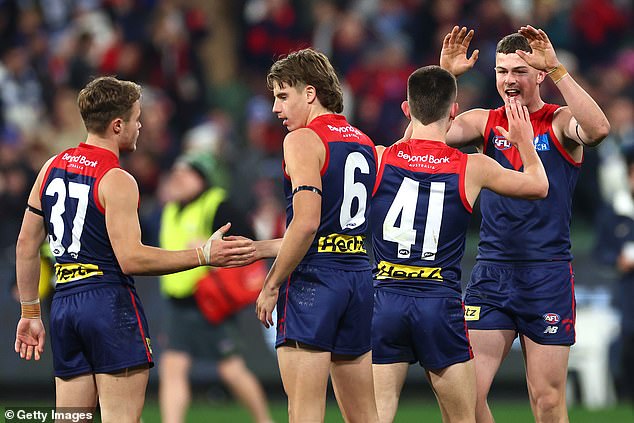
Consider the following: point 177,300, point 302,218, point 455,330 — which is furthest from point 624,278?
point 302,218

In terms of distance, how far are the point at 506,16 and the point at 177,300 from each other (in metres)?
7.87

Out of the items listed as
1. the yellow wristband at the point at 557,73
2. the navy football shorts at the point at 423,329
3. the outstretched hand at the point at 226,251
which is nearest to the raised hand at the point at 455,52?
the yellow wristband at the point at 557,73

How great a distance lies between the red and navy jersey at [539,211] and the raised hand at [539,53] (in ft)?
1.40

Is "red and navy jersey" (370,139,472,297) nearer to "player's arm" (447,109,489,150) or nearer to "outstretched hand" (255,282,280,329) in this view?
"outstretched hand" (255,282,280,329)

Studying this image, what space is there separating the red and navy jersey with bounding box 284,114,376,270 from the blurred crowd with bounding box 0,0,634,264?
300 inches

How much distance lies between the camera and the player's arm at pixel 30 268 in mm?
7043

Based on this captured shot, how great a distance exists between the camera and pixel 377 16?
18.1m

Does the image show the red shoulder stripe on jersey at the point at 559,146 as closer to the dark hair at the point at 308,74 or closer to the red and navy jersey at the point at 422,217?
the red and navy jersey at the point at 422,217

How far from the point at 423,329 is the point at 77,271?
6.89 ft

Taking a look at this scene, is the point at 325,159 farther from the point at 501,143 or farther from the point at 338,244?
the point at 501,143

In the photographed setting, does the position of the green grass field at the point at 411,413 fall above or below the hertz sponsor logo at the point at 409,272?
below

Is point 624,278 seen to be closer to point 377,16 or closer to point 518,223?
point 518,223

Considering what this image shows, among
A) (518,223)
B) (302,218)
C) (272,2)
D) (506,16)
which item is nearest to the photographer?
(302,218)

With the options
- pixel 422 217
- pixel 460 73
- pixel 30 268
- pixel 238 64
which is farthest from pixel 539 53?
pixel 238 64
